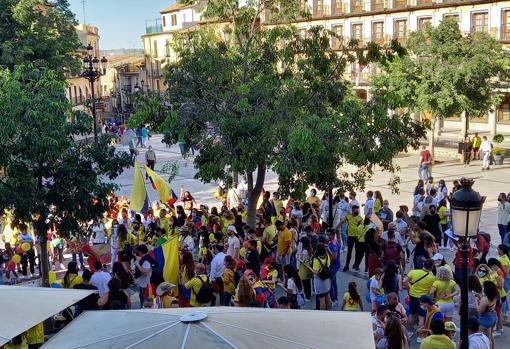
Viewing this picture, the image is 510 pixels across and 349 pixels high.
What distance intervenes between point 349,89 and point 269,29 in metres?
2.16

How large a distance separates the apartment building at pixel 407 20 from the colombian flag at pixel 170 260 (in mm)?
26513

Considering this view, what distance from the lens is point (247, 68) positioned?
1430cm

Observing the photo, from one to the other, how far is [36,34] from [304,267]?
23500 mm

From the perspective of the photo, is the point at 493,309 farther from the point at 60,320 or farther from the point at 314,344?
the point at 60,320

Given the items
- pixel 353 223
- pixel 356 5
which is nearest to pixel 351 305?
pixel 353 223

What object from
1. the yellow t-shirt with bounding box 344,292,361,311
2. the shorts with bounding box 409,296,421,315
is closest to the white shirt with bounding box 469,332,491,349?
the yellow t-shirt with bounding box 344,292,361,311

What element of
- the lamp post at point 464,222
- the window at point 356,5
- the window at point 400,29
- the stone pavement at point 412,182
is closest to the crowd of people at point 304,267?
the lamp post at point 464,222

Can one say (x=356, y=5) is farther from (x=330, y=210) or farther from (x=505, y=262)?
(x=505, y=262)

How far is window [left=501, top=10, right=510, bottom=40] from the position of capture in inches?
1492

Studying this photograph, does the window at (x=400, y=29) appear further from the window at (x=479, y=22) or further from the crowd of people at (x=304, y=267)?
the crowd of people at (x=304, y=267)

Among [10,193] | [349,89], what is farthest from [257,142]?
[10,193]

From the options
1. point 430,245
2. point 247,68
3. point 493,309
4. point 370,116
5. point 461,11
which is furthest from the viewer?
point 461,11

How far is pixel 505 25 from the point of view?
38062mm

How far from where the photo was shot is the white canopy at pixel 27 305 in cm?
628
